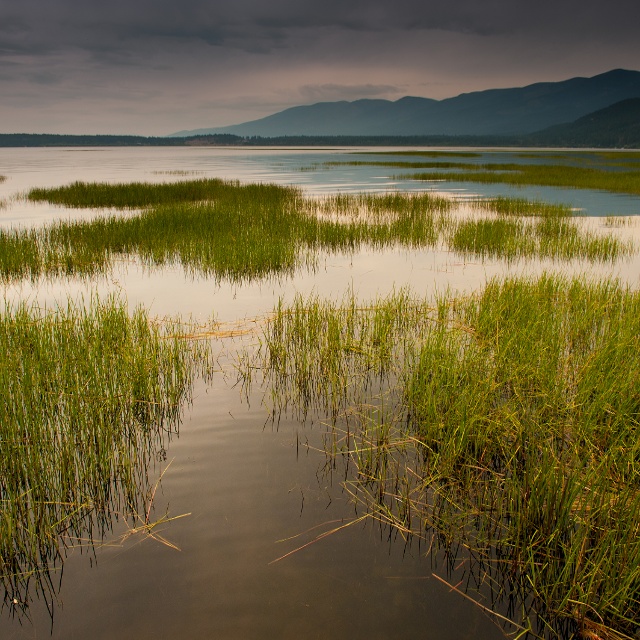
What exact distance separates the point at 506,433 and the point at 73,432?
13.3 ft

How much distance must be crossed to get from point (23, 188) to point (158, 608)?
37036 millimetres

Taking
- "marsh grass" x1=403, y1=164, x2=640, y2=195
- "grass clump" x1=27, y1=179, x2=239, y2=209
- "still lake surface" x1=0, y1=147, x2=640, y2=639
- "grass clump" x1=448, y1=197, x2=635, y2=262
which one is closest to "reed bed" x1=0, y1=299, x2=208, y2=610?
"still lake surface" x1=0, y1=147, x2=640, y2=639

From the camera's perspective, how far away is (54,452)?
14.8 feet

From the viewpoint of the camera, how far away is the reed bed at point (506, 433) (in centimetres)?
326

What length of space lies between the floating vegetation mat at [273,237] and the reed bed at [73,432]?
577 cm

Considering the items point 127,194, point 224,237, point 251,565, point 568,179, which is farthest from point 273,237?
point 568,179

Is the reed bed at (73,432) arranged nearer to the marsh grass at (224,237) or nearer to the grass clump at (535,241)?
the marsh grass at (224,237)

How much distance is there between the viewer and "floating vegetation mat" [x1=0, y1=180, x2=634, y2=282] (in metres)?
13.2

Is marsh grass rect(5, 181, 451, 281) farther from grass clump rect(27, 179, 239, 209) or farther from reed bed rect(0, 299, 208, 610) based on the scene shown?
reed bed rect(0, 299, 208, 610)

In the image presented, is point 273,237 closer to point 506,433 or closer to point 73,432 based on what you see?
point 73,432

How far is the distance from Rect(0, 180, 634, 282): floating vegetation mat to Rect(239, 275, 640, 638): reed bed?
5686mm

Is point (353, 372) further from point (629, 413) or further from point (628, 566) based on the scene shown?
point (628, 566)

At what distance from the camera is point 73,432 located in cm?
485

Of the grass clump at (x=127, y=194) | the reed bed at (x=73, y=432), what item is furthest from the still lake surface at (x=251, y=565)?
the grass clump at (x=127, y=194)
